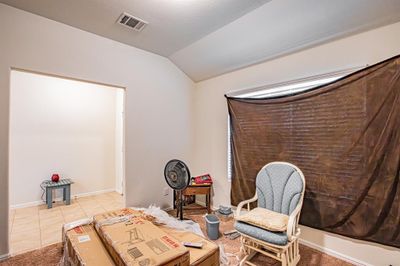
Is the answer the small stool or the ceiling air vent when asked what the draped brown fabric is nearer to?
the ceiling air vent

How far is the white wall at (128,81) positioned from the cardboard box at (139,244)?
1.23 meters

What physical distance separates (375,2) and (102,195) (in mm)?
5168

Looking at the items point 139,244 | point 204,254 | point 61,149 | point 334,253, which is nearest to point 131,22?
point 139,244

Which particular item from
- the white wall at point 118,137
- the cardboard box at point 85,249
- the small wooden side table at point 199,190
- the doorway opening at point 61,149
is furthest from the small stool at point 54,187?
the small wooden side table at point 199,190

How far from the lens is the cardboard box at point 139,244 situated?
1.31 m

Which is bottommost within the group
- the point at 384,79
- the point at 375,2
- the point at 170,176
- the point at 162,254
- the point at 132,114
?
the point at 162,254

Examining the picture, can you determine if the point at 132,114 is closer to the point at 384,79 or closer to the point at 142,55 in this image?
the point at 142,55

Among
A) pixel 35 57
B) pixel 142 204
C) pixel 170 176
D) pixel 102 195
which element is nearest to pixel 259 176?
pixel 170 176

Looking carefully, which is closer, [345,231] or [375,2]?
[375,2]

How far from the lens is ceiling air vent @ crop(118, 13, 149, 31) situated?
231 centimetres

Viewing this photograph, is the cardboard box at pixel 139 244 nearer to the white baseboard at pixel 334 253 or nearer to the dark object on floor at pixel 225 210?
the dark object on floor at pixel 225 210

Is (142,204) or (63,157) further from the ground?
(63,157)

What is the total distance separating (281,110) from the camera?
8.11 ft

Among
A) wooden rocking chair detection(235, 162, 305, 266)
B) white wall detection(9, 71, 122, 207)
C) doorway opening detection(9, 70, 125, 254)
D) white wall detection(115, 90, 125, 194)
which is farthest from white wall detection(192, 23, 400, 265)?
white wall detection(9, 71, 122, 207)
